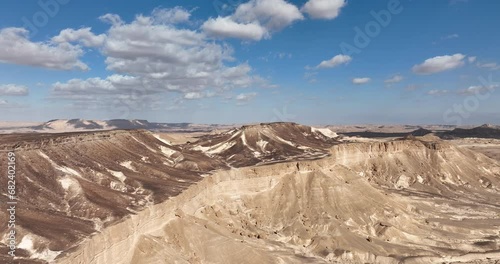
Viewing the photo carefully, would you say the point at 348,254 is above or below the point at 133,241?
below

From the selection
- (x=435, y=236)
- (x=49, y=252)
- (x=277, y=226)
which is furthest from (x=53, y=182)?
(x=435, y=236)

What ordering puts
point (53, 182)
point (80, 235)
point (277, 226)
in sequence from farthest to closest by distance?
point (277, 226), point (53, 182), point (80, 235)

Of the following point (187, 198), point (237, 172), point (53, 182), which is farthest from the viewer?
point (237, 172)

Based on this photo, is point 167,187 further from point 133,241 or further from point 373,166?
point 373,166
